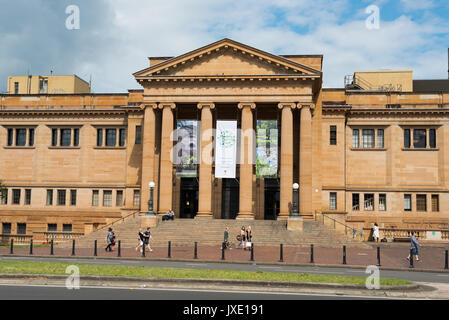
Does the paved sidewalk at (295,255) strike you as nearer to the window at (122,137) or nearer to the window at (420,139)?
the window at (420,139)

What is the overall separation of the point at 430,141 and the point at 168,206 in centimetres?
2808

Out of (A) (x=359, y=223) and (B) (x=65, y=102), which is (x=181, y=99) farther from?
(A) (x=359, y=223)

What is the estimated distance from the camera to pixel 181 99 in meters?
47.6

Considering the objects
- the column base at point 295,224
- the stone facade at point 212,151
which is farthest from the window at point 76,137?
the column base at point 295,224

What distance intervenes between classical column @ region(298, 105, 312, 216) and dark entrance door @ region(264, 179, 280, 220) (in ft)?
20.4

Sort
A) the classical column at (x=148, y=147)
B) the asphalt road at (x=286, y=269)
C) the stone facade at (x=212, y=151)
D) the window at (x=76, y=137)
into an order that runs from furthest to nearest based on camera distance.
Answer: the window at (x=76, y=137), the classical column at (x=148, y=147), the stone facade at (x=212, y=151), the asphalt road at (x=286, y=269)

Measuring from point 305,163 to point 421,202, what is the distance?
1528cm

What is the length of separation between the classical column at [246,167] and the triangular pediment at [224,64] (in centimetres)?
353

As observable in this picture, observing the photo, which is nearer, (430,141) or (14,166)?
(430,141)

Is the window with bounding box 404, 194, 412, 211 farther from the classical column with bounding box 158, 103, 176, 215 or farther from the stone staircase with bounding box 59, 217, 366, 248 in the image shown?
the classical column with bounding box 158, 103, 176, 215

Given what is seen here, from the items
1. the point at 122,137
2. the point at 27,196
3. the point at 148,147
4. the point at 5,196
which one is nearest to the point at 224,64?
the point at 148,147

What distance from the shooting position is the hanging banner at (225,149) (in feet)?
147

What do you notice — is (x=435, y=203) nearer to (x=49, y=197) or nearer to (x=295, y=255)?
(x=295, y=255)

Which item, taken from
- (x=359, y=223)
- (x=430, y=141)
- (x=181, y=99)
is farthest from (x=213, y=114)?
(x=430, y=141)
